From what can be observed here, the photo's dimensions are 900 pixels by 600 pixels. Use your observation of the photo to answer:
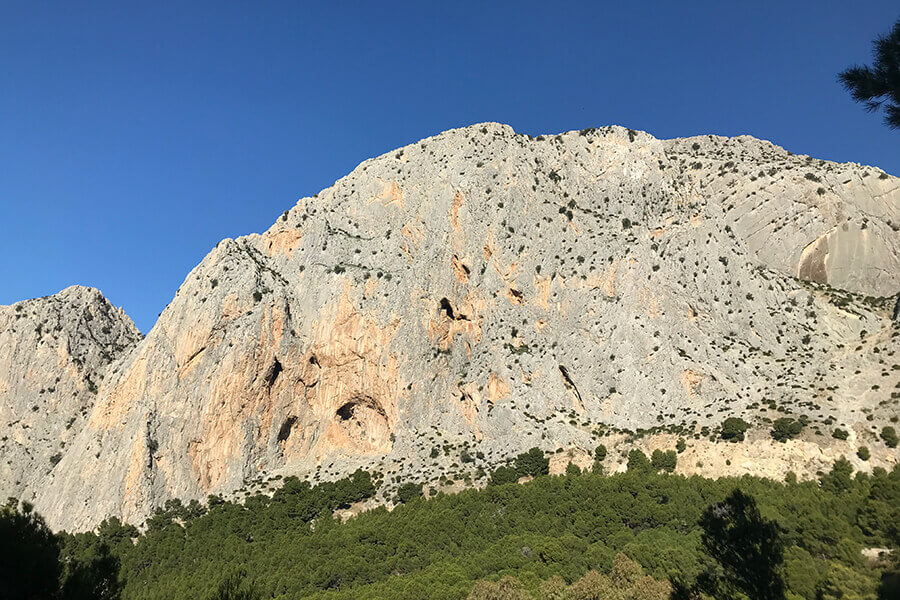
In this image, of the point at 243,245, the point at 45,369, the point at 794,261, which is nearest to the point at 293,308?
the point at 243,245

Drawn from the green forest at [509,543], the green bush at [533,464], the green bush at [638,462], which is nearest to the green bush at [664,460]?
the green forest at [509,543]

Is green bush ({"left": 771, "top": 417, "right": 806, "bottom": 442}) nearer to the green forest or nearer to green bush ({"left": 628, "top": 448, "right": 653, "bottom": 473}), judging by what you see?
the green forest

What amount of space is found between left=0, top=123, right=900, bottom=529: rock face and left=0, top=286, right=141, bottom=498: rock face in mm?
1861

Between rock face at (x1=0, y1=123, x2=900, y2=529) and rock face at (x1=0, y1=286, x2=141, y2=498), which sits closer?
rock face at (x1=0, y1=123, x2=900, y2=529)

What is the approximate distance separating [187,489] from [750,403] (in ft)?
213

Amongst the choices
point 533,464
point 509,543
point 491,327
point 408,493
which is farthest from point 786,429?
point 408,493

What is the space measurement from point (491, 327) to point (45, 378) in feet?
227

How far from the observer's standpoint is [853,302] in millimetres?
71312

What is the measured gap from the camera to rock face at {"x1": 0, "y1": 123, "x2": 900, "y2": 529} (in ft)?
207

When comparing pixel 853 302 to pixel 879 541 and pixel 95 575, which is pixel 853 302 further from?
pixel 95 575

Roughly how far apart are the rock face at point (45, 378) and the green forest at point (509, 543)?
82.6ft

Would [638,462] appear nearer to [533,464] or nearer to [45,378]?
[533,464]

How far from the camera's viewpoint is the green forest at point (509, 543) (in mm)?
32062

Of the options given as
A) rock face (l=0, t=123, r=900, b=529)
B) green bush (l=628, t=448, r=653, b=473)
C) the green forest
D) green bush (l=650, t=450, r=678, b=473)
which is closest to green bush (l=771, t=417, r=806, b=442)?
rock face (l=0, t=123, r=900, b=529)
